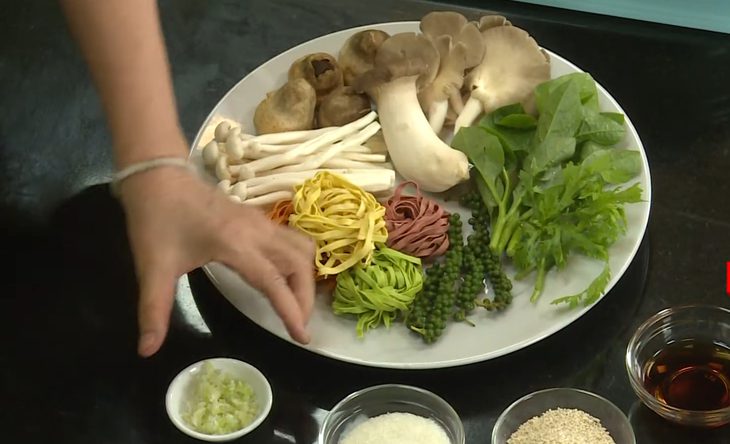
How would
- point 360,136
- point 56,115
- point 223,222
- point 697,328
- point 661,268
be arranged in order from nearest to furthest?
point 223,222, point 697,328, point 661,268, point 360,136, point 56,115

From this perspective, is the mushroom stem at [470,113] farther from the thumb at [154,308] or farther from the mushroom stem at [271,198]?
the thumb at [154,308]

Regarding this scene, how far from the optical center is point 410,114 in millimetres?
1284

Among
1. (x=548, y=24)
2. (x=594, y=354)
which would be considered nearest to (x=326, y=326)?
(x=594, y=354)

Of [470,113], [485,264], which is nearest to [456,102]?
[470,113]

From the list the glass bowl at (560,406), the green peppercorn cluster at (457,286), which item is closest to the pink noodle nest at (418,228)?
the green peppercorn cluster at (457,286)

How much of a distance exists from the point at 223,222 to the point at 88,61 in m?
0.24

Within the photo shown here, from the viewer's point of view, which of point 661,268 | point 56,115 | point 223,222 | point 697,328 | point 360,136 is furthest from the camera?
point 56,115

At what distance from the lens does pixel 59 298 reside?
1232 millimetres

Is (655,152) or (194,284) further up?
(655,152)

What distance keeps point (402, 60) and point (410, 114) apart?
2.8 inches

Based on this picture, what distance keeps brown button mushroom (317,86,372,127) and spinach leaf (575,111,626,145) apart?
11.6 inches

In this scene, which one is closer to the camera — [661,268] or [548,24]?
[661,268]

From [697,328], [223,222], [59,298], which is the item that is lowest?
[59,298]

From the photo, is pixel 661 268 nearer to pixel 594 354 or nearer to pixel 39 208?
pixel 594 354
